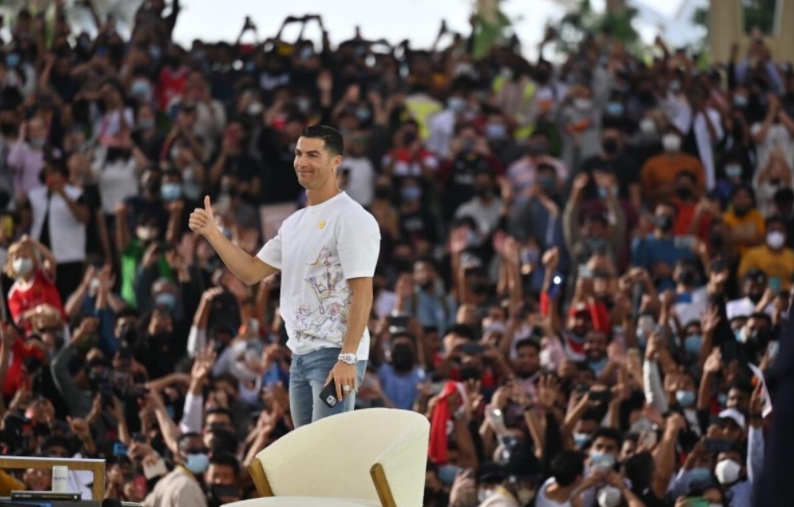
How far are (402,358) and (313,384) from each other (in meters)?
6.99

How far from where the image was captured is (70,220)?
17812 mm

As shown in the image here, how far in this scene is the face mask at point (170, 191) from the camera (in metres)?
17.8

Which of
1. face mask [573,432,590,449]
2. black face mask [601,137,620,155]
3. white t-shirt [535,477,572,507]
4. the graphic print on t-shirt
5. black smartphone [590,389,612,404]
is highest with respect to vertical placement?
black face mask [601,137,620,155]

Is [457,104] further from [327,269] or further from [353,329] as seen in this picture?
[353,329]

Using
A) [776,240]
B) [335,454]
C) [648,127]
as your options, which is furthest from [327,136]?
[648,127]

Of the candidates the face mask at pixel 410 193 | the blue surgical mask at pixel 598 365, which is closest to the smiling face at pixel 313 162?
the blue surgical mask at pixel 598 365

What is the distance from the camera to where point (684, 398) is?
1435 cm

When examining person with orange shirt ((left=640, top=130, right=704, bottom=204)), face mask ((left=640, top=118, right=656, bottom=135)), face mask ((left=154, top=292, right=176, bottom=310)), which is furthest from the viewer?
face mask ((left=640, top=118, right=656, bottom=135))

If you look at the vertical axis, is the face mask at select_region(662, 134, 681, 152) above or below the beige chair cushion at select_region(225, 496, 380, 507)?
above

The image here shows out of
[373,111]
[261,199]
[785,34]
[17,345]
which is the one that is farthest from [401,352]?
[785,34]

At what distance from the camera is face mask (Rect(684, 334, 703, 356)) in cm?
1547

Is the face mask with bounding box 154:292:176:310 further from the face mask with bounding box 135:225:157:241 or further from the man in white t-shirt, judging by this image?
the man in white t-shirt

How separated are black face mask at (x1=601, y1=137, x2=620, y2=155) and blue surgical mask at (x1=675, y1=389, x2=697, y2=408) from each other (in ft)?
17.9

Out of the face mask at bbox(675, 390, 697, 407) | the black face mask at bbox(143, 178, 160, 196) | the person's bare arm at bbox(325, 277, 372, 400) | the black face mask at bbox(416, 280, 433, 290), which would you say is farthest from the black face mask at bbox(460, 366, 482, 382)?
the person's bare arm at bbox(325, 277, 372, 400)
